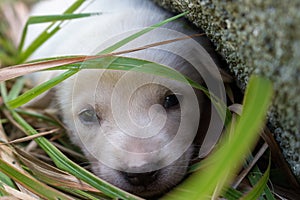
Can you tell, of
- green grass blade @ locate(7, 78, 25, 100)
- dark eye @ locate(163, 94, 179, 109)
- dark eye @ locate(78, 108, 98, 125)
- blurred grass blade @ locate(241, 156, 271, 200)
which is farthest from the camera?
green grass blade @ locate(7, 78, 25, 100)

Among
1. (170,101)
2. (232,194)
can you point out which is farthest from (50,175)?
(232,194)

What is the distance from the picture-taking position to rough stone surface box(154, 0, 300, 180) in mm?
1218

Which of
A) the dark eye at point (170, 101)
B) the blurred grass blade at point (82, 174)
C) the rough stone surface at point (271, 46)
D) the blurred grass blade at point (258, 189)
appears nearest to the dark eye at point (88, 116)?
the blurred grass blade at point (82, 174)

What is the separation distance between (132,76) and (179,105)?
27 centimetres

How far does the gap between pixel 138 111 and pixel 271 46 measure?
2.54 ft

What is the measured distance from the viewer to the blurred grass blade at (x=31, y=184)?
177cm

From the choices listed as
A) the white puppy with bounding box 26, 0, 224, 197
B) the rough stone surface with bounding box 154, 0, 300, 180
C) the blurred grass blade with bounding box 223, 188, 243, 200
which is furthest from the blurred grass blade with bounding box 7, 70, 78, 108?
the blurred grass blade with bounding box 223, 188, 243, 200

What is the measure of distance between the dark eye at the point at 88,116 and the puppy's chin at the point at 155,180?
0.85ft

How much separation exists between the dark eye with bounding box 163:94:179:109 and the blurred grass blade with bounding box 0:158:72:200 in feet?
1.88

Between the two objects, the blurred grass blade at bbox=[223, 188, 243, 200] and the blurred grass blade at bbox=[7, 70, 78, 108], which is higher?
the blurred grass blade at bbox=[7, 70, 78, 108]

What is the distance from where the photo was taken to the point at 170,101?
2.04 meters

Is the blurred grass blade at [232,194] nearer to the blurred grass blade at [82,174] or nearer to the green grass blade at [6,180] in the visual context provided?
the blurred grass blade at [82,174]

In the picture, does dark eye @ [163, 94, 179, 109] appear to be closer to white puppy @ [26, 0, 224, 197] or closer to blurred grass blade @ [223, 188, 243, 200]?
white puppy @ [26, 0, 224, 197]

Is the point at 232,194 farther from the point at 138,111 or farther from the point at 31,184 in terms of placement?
the point at 31,184
